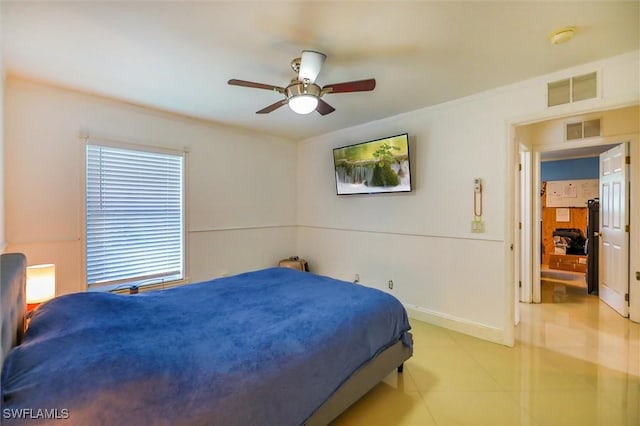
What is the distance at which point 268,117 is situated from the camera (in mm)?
3732

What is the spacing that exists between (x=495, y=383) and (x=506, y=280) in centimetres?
102

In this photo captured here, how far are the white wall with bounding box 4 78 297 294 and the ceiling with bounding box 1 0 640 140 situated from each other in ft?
0.91

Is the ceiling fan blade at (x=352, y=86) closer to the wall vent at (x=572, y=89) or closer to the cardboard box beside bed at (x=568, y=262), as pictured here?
the wall vent at (x=572, y=89)

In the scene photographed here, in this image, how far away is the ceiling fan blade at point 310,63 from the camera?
1933 mm

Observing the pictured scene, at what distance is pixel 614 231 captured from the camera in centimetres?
383

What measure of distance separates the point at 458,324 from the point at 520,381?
3.00ft

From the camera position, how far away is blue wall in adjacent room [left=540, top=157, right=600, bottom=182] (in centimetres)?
630

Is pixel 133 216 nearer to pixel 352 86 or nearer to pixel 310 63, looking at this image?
pixel 310 63

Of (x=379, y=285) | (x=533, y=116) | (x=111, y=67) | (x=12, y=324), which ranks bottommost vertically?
(x=379, y=285)

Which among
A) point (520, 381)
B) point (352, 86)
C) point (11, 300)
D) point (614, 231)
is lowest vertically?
point (520, 381)

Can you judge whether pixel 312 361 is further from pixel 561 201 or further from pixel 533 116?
pixel 561 201

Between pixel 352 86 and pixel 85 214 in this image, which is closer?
pixel 352 86

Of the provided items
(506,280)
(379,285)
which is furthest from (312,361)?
(379,285)

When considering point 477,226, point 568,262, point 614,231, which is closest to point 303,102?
point 477,226
